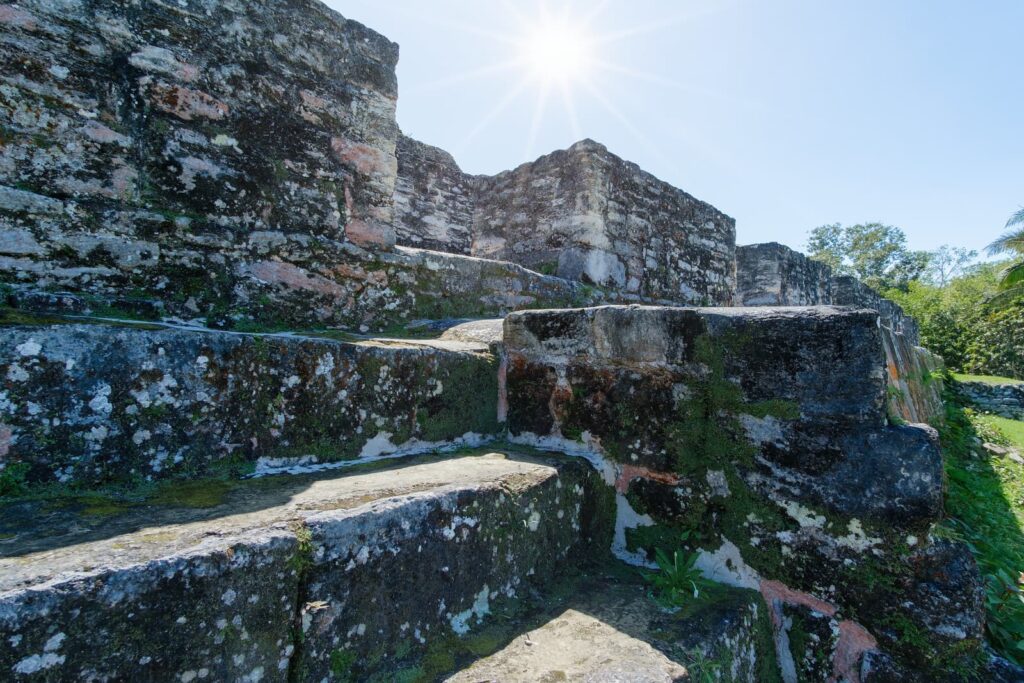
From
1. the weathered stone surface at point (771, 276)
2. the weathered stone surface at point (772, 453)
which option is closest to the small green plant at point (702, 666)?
the weathered stone surface at point (772, 453)

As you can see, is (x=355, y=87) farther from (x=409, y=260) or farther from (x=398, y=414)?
(x=398, y=414)

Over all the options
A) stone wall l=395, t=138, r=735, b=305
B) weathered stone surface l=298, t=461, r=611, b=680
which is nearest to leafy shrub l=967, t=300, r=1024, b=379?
stone wall l=395, t=138, r=735, b=305

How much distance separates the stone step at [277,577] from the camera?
0.89m

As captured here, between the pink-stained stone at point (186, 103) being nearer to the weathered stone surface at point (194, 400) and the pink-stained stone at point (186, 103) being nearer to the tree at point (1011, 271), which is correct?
the weathered stone surface at point (194, 400)

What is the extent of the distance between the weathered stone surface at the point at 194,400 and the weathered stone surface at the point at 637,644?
34.6 inches

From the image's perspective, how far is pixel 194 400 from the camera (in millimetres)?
1533

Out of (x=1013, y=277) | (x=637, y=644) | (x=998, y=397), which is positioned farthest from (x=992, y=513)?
(x=1013, y=277)

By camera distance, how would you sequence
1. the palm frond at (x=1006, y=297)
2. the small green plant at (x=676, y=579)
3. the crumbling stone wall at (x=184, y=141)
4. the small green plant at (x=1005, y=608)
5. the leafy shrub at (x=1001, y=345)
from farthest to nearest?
the palm frond at (x=1006, y=297), the leafy shrub at (x=1001, y=345), the crumbling stone wall at (x=184, y=141), the small green plant at (x=1005, y=608), the small green plant at (x=676, y=579)

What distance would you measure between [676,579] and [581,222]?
3.63m

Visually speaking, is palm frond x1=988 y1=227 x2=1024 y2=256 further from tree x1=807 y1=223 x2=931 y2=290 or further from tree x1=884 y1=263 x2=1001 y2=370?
tree x1=807 y1=223 x2=931 y2=290

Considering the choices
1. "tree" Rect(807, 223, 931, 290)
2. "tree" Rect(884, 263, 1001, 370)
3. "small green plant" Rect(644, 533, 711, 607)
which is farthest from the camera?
"tree" Rect(807, 223, 931, 290)

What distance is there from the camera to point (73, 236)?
2.03 metres

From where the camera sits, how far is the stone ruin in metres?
1.13

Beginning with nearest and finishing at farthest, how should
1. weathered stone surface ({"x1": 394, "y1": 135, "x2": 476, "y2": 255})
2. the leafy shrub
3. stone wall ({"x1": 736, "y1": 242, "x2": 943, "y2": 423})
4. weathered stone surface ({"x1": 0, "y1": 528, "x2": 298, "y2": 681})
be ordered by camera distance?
weathered stone surface ({"x1": 0, "y1": 528, "x2": 298, "y2": 681}) → stone wall ({"x1": 736, "y1": 242, "x2": 943, "y2": 423}) → weathered stone surface ({"x1": 394, "y1": 135, "x2": 476, "y2": 255}) → the leafy shrub
